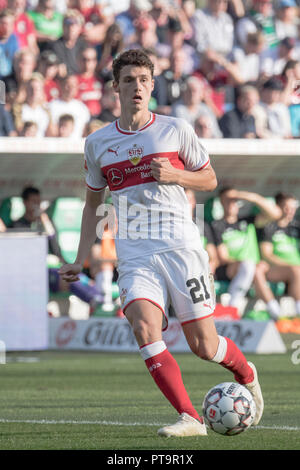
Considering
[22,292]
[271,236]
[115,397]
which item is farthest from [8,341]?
[271,236]

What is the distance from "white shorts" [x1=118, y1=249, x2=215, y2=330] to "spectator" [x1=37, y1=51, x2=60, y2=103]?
10.0 meters

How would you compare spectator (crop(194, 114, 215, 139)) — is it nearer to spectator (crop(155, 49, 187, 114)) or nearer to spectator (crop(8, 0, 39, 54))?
spectator (crop(155, 49, 187, 114))

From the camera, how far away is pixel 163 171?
613 centimetres

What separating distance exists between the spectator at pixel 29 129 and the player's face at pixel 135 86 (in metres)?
8.55

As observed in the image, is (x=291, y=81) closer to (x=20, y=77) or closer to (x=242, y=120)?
(x=242, y=120)

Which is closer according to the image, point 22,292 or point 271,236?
point 22,292

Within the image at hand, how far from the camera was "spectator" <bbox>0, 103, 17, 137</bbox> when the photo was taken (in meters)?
14.8

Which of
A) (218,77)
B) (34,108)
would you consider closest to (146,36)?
(218,77)

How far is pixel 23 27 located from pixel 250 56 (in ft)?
14.1

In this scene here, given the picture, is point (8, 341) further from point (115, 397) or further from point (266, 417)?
point (266, 417)

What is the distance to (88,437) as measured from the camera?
6.16m

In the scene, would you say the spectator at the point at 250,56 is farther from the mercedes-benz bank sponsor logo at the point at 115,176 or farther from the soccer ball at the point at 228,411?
the soccer ball at the point at 228,411
